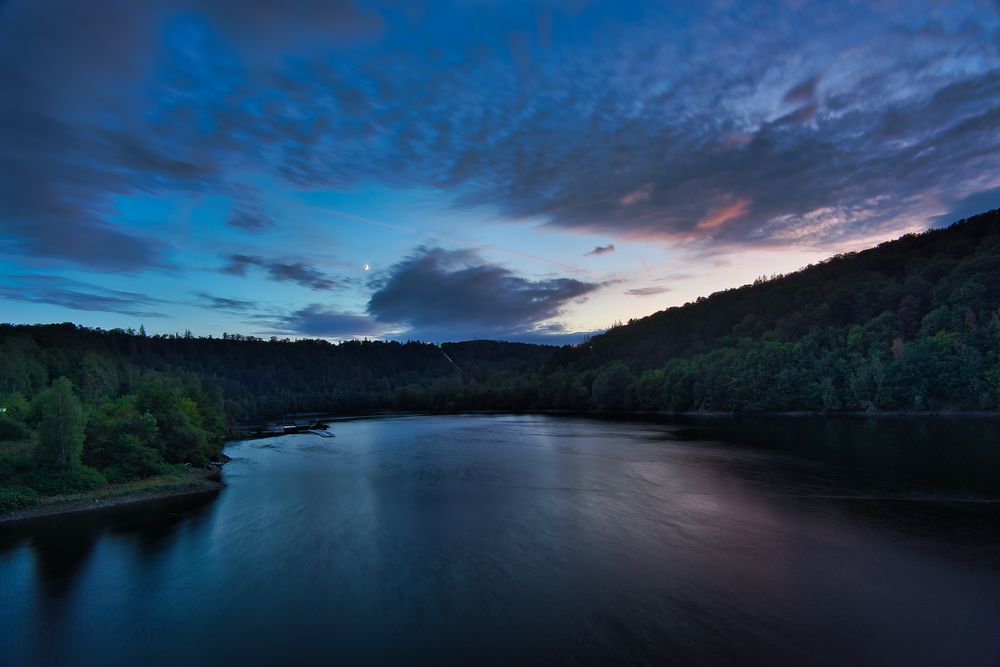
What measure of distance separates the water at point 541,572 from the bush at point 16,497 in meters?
3.67

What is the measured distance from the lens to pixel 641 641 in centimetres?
1491

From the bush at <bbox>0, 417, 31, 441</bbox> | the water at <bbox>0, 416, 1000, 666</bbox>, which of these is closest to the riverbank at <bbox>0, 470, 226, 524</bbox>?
the water at <bbox>0, 416, 1000, 666</bbox>

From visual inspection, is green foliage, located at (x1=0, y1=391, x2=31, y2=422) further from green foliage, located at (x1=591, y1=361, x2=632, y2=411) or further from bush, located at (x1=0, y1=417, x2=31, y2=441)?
green foliage, located at (x1=591, y1=361, x2=632, y2=411)

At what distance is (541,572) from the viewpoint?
21.0 metres

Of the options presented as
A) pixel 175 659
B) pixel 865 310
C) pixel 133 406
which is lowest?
pixel 175 659

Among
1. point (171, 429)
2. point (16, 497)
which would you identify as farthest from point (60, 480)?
point (171, 429)

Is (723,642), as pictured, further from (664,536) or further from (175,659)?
(175,659)

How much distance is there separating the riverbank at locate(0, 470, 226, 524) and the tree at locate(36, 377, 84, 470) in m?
3.20

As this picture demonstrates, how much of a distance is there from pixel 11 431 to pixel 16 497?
23022 millimetres

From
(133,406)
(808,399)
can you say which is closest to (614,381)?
(808,399)

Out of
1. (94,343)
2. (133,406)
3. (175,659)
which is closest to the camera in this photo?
(175,659)

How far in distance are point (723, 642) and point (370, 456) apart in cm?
5270

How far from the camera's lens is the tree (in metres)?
35.8

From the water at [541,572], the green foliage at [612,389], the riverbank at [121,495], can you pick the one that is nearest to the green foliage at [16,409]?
the riverbank at [121,495]
